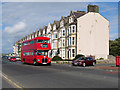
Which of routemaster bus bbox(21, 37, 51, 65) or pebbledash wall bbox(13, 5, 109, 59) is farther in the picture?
pebbledash wall bbox(13, 5, 109, 59)

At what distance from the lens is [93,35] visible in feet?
153

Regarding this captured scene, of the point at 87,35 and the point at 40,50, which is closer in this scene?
the point at 40,50

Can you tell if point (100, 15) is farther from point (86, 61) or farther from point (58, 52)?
point (86, 61)

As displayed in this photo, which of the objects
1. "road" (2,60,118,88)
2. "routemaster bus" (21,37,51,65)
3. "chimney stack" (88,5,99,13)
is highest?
"chimney stack" (88,5,99,13)

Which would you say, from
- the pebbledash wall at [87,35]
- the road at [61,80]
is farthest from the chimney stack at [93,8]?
the road at [61,80]

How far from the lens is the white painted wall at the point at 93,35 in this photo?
45241 millimetres

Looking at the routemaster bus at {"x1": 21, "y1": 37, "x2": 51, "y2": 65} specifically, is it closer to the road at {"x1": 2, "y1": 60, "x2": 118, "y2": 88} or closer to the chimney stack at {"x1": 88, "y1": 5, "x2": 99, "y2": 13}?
the road at {"x1": 2, "y1": 60, "x2": 118, "y2": 88}

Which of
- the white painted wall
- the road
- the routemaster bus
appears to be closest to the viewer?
the road

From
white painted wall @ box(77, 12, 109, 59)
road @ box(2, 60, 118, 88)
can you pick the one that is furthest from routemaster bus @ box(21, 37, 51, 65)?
white painted wall @ box(77, 12, 109, 59)

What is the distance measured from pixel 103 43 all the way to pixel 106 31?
349 centimetres

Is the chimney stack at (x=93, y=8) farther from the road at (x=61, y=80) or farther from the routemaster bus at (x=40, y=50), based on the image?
the road at (x=61, y=80)

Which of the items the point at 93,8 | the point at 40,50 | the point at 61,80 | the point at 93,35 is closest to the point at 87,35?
the point at 93,35

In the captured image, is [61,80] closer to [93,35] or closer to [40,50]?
[40,50]

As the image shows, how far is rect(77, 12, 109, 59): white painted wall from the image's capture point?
148 ft
